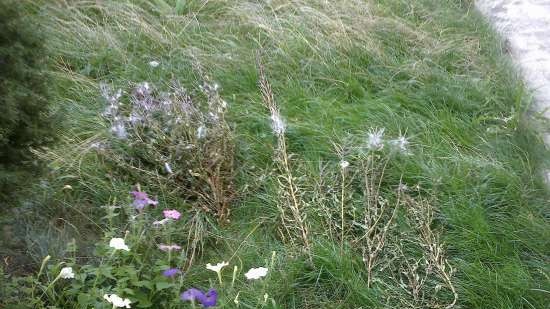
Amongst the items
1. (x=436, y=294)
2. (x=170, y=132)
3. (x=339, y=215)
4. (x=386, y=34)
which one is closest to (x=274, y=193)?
(x=339, y=215)

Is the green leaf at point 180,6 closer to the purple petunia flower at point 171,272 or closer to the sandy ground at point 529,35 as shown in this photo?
the sandy ground at point 529,35

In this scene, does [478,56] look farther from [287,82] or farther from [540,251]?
[540,251]

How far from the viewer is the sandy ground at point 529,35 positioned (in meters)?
4.50

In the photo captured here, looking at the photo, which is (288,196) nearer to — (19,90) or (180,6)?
(19,90)

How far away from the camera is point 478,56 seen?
15.4ft

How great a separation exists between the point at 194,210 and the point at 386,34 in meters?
2.22

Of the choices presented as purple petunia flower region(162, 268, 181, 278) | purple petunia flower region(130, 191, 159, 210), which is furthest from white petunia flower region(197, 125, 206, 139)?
purple petunia flower region(162, 268, 181, 278)

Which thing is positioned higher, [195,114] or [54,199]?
[195,114]

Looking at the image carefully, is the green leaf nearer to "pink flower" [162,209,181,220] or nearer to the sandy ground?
the sandy ground

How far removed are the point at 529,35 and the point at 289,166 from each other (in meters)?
2.63

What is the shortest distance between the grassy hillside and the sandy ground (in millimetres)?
164

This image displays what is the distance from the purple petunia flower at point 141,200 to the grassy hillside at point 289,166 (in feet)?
0.16

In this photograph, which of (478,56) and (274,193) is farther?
(478,56)

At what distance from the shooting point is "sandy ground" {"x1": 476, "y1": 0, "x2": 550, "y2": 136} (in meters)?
4.50
